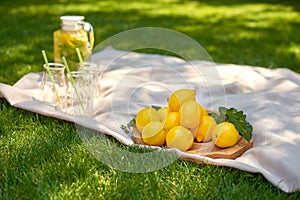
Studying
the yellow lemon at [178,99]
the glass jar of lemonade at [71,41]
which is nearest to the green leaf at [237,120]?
the yellow lemon at [178,99]

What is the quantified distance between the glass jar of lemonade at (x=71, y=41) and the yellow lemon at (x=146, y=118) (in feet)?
2.33

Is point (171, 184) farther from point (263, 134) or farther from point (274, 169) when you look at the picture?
point (263, 134)

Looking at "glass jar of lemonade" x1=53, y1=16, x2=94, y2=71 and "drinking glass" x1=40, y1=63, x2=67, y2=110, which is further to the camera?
"glass jar of lemonade" x1=53, y1=16, x2=94, y2=71

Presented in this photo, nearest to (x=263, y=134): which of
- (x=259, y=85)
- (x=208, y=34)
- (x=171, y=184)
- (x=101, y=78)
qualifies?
(x=171, y=184)

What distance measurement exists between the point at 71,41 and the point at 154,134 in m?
0.92

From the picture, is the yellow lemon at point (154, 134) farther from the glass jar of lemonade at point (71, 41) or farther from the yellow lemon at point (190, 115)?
the glass jar of lemonade at point (71, 41)

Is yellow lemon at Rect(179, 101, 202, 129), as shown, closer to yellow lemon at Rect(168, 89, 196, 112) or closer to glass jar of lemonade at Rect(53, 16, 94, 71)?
yellow lemon at Rect(168, 89, 196, 112)

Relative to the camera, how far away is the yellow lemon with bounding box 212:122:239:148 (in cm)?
221

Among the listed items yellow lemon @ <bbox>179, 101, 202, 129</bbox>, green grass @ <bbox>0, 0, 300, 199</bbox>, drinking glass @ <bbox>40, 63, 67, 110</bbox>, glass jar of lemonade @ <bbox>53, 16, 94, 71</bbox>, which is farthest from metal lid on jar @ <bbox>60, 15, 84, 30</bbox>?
yellow lemon @ <bbox>179, 101, 202, 129</bbox>

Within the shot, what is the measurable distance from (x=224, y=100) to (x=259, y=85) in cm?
49

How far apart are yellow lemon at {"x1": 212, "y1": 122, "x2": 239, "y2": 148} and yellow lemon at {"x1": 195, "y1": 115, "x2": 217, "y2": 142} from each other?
0.08 feet

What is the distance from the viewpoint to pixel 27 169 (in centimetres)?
205

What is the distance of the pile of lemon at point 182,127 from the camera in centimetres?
222

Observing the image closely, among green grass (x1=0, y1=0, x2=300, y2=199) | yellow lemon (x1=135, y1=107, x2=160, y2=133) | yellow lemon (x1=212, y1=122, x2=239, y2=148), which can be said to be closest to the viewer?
green grass (x1=0, y1=0, x2=300, y2=199)
